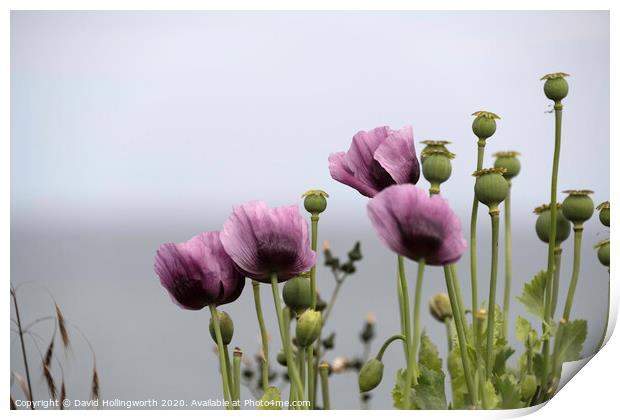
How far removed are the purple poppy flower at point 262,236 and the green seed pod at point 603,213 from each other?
26 cm

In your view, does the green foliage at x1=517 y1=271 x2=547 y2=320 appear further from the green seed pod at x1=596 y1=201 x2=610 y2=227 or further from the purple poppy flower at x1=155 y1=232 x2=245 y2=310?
the purple poppy flower at x1=155 y1=232 x2=245 y2=310

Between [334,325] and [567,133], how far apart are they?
0.24 m

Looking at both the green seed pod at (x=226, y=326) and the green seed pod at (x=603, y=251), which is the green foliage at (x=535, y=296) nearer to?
the green seed pod at (x=603, y=251)

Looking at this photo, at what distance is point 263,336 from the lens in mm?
682

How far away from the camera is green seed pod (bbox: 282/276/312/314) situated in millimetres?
654

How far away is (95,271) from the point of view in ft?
Answer: 2.34

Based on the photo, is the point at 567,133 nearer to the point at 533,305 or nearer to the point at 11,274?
the point at 533,305

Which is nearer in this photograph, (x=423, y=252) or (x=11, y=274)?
(x=423, y=252)

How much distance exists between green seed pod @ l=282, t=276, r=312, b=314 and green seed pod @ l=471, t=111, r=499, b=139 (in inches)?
7.0

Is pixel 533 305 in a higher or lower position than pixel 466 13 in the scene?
lower

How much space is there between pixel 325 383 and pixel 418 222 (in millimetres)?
190

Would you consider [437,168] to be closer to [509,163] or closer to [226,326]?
[509,163]

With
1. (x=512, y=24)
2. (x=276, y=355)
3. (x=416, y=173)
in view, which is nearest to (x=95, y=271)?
(x=276, y=355)
